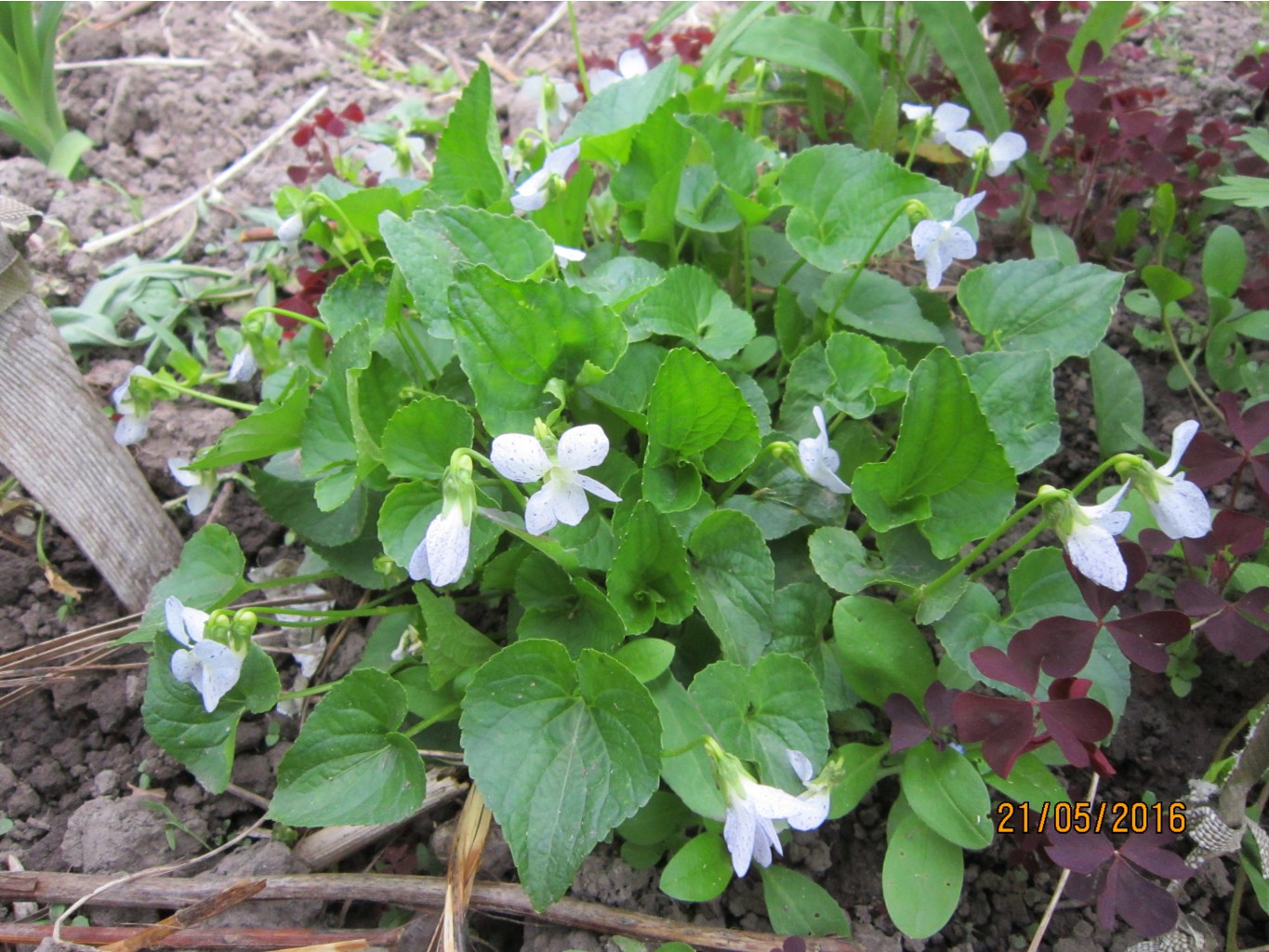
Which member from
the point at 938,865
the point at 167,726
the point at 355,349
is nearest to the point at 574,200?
the point at 355,349

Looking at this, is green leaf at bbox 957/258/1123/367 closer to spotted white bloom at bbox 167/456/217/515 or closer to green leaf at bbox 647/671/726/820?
green leaf at bbox 647/671/726/820

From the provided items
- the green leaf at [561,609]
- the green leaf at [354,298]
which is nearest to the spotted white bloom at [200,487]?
the green leaf at [354,298]

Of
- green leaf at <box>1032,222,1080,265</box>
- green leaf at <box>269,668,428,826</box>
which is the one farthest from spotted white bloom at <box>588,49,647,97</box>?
green leaf at <box>269,668,428,826</box>

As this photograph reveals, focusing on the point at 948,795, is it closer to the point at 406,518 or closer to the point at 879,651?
the point at 879,651

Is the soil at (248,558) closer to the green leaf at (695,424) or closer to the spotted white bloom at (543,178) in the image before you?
the green leaf at (695,424)

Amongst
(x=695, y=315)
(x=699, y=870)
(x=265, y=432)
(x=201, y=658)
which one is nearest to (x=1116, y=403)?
(x=695, y=315)

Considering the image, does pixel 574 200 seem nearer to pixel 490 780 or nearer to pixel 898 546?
pixel 898 546
